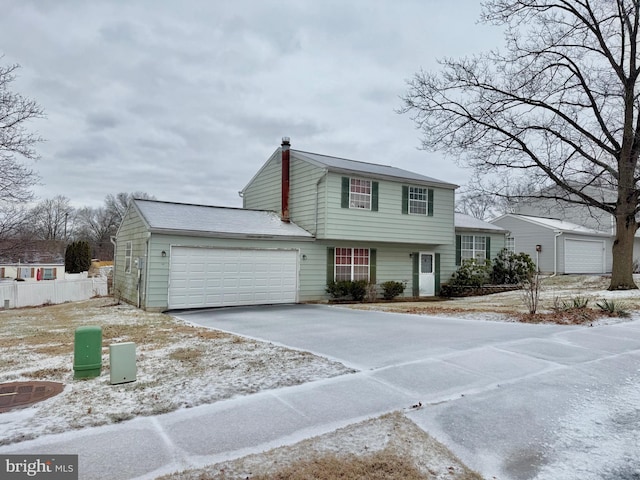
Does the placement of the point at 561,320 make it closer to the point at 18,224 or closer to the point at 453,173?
the point at 18,224

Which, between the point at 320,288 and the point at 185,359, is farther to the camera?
the point at 320,288

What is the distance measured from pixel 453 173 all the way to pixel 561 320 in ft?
98.3

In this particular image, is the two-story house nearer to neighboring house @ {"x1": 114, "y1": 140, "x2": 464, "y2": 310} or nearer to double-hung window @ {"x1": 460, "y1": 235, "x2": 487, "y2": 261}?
neighboring house @ {"x1": 114, "y1": 140, "x2": 464, "y2": 310}

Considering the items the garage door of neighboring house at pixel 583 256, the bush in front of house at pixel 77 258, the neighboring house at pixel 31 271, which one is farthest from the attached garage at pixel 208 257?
the neighboring house at pixel 31 271

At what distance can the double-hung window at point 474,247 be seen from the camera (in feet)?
66.5

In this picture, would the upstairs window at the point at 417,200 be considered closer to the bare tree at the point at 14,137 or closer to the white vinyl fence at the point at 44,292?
the bare tree at the point at 14,137

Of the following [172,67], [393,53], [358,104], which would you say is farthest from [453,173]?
[172,67]

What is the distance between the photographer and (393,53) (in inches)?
565

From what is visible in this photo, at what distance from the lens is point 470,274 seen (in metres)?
19.4

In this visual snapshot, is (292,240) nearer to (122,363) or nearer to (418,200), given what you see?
(418,200)

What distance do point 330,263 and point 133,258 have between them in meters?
7.01

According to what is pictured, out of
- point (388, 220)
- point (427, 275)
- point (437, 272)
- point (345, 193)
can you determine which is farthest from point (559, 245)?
point (345, 193)

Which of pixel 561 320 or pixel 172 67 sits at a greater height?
pixel 172 67

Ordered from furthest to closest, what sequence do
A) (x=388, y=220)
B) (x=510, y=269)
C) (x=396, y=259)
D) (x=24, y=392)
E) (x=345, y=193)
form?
(x=510, y=269) → (x=396, y=259) → (x=388, y=220) → (x=345, y=193) → (x=24, y=392)
